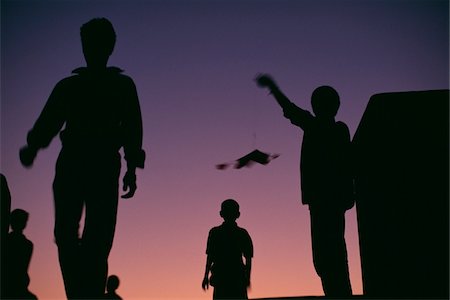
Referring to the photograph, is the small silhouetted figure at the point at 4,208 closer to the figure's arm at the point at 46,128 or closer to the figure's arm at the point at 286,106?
the figure's arm at the point at 46,128

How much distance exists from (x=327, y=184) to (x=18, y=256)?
11.3 ft

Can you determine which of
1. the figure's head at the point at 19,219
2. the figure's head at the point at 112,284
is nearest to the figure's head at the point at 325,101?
the figure's head at the point at 19,219

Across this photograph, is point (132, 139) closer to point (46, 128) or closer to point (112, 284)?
point (46, 128)

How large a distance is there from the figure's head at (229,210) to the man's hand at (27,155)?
9.74 feet

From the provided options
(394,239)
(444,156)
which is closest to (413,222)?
(394,239)

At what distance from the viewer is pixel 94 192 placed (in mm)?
3414

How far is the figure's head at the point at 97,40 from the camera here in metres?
3.56

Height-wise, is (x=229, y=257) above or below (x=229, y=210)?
below

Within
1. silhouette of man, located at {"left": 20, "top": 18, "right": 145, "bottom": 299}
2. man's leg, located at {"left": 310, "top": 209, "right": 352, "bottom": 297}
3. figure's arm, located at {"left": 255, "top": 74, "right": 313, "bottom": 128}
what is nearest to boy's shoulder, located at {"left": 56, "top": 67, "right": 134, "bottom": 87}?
silhouette of man, located at {"left": 20, "top": 18, "right": 145, "bottom": 299}

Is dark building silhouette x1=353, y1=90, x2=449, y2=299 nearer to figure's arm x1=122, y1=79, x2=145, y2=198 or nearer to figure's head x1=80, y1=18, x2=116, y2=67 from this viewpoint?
figure's arm x1=122, y1=79, x2=145, y2=198

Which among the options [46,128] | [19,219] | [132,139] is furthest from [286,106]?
[19,219]

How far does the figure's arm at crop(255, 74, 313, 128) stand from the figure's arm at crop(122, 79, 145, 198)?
4.93 ft

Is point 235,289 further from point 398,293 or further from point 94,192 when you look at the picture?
point 94,192

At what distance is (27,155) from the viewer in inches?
140
